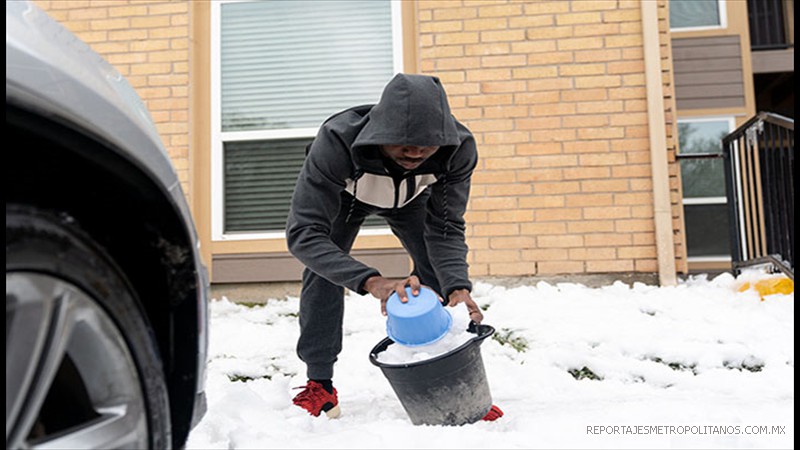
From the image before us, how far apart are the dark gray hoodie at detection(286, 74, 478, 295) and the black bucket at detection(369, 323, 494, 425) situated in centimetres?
34

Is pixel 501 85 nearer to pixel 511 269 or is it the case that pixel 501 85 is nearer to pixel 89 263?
pixel 511 269

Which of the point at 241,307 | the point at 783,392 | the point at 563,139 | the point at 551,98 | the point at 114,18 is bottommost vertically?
the point at 783,392

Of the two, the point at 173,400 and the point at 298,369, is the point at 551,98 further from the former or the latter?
the point at 173,400

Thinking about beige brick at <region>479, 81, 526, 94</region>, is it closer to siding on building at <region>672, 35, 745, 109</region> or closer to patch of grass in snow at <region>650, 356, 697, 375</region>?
patch of grass in snow at <region>650, 356, 697, 375</region>

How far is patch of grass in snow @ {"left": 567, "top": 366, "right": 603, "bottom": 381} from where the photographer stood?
339 cm

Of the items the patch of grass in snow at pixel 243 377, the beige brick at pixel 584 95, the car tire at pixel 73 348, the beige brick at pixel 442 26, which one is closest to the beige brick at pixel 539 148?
the beige brick at pixel 584 95

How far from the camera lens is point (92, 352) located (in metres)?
1.17

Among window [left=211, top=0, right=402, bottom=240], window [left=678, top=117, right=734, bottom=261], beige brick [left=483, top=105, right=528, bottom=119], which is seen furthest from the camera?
window [left=678, top=117, right=734, bottom=261]

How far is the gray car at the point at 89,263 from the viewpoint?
1070 mm

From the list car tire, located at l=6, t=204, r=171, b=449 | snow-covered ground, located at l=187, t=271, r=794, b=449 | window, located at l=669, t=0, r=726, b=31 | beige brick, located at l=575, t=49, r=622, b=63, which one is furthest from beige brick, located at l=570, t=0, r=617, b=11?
window, located at l=669, t=0, r=726, b=31

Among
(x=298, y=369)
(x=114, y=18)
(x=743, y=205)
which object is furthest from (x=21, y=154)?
(x=743, y=205)

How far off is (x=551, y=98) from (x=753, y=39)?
25.8 ft

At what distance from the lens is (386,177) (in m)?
2.72

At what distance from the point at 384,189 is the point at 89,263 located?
66.1 inches
